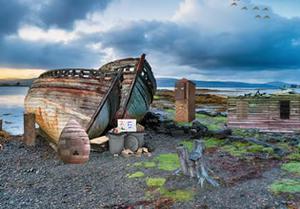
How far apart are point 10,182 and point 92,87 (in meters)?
5.74

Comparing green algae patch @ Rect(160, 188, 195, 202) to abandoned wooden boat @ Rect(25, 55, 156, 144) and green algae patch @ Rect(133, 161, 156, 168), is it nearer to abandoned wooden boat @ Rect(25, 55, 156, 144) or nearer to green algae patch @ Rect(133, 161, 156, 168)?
green algae patch @ Rect(133, 161, 156, 168)

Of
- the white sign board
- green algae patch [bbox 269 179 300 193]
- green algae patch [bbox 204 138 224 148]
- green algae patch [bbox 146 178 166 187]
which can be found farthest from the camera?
green algae patch [bbox 204 138 224 148]

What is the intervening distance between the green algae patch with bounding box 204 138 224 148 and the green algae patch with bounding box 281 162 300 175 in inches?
169

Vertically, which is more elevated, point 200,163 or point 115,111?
point 115,111

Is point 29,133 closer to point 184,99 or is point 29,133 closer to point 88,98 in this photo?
point 88,98

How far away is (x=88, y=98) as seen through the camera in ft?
54.0

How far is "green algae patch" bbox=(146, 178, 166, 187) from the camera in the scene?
10870 millimetres

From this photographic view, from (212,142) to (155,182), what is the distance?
24.1ft

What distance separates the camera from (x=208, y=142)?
58.3ft

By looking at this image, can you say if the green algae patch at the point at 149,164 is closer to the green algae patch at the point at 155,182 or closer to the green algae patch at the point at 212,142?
the green algae patch at the point at 155,182

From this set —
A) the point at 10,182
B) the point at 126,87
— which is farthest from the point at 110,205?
the point at 126,87

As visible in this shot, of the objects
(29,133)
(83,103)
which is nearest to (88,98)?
(83,103)

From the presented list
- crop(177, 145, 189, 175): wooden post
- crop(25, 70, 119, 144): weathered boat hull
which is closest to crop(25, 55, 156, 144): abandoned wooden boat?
crop(25, 70, 119, 144): weathered boat hull

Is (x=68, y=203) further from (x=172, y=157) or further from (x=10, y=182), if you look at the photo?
(x=172, y=157)
